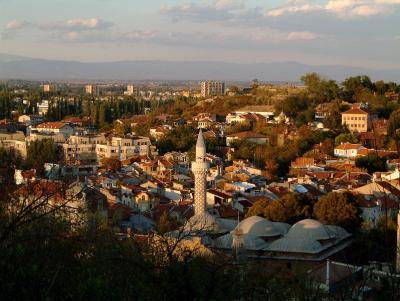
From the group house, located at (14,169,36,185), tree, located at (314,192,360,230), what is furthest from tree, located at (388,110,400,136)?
house, located at (14,169,36,185)

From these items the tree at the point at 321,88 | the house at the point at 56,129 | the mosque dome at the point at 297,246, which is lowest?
the house at the point at 56,129

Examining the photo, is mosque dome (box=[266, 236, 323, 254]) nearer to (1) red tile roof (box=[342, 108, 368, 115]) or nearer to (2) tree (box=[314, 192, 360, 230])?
(2) tree (box=[314, 192, 360, 230])

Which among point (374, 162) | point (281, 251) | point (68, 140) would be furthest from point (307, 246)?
point (68, 140)

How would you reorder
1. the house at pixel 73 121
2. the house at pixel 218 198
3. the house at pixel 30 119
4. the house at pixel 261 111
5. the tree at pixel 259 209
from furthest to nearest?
the house at pixel 30 119 < the house at pixel 73 121 < the house at pixel 261 111 < the house at pixel 218 198 < the tree at pixel 259 209

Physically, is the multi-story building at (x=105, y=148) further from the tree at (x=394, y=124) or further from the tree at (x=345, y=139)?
the tree at (x=394, y=124)

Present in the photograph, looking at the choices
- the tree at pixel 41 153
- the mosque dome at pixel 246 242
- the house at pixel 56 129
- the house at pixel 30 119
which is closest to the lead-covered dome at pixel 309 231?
the mosque dome at pixel 246 242

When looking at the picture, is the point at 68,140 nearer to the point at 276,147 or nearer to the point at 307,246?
the point at 276,147
